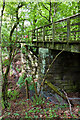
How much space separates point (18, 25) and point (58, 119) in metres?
5.31

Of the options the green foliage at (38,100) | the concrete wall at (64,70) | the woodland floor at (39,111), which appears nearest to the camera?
the woodland floor at (39,111)

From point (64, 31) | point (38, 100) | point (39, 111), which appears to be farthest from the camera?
point (38, 100)

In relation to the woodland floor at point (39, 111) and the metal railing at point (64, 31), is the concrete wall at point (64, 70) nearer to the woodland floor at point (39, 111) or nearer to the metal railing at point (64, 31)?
the metal railing at point (64, 31)

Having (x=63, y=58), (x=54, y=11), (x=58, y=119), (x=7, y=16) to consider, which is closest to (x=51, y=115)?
(x=58, y=119)

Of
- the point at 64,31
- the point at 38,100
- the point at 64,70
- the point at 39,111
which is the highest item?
the point at 64,31

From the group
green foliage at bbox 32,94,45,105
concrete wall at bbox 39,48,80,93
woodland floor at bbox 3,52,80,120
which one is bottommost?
woodland floor at bbox 3,52,80,120

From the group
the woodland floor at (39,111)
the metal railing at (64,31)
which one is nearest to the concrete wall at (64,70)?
the metal railing at (64,31)

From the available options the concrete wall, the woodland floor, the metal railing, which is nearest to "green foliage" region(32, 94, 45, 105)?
the woodland floor

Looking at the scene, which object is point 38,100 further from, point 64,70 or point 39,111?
point 64,70

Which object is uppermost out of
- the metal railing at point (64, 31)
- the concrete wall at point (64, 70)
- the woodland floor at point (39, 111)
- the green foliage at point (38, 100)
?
the metal railing at point (64, 31)

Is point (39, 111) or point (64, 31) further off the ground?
point (64, 31)

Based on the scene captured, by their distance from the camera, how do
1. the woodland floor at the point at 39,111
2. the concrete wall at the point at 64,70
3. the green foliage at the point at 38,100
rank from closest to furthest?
the woodland floor at the point at 39,111
the green foliage at the point at 38,100
the concrete wall at the point at 64,70

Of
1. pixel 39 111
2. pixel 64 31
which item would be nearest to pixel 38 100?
pixel 39 111

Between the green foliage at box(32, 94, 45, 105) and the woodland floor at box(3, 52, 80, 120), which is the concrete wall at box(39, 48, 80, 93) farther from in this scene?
the woodland floor at box(3, 52, 80, 120)
